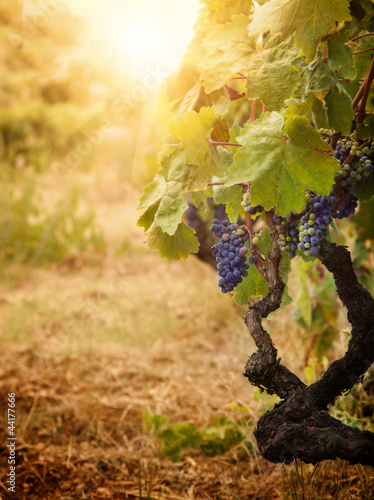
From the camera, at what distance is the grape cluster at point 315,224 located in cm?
117

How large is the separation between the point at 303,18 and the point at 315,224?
50 cm

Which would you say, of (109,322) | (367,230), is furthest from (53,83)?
(367,230)

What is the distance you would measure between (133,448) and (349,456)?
120cm

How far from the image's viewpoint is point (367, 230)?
2695 mm

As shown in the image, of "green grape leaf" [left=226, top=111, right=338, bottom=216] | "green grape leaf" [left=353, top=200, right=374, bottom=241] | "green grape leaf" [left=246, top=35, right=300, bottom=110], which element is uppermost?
"green grape leaf" [left=353, top=200, right=374, bottom=241]

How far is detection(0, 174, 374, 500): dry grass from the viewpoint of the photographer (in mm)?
1889

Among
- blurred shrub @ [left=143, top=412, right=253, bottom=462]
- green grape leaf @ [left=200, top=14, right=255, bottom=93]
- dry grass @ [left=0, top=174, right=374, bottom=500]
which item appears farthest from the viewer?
blurred shrub @ [left=143, top=412, right=253, bottom=462]

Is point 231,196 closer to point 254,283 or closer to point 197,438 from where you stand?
point 254,283

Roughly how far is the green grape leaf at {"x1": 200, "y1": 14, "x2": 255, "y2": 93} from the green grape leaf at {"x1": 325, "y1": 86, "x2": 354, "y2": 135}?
0.78 feet

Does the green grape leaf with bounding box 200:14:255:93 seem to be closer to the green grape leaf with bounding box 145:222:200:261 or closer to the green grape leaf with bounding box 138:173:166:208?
the green grape leaf with bounding box 138:173:166:208

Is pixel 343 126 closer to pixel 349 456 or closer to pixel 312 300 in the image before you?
pixel 349 456

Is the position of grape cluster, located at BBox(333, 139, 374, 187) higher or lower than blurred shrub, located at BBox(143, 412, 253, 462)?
higher

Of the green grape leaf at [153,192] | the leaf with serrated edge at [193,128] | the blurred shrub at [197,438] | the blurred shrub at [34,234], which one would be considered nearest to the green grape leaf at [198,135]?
the leaf with serrated edge at [193,128]

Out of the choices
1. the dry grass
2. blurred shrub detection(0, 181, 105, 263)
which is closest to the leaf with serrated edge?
the dry grass
